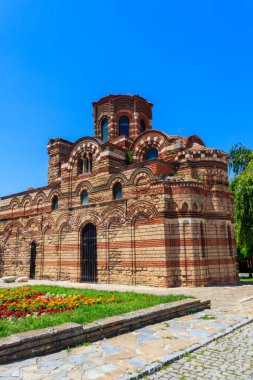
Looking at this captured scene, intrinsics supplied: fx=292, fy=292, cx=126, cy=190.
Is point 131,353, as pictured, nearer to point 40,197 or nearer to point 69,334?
point 69,334

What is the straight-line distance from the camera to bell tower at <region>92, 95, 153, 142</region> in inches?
904

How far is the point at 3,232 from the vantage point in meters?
23.2

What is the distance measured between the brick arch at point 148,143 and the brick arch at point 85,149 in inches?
95.4

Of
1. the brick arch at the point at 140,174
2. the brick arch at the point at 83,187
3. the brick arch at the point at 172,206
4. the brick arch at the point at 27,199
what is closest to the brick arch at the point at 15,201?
the brick arch at the point at 27,199

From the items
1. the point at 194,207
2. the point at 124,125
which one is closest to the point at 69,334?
the point at 194,207

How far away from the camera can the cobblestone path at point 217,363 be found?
159 inches

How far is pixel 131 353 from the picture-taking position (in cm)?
489

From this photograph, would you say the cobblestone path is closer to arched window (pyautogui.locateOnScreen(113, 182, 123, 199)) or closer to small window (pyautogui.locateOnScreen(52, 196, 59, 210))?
arched window (pyautogui.locateOnScreen(113, 182, 123, 199))

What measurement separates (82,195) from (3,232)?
905 cm

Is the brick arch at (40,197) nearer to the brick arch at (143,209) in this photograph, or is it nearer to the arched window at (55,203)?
the arched window at (55,203)

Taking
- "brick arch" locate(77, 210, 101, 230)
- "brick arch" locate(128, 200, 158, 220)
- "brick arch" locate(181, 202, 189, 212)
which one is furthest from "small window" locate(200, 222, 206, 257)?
"brick arch" locate(77, 210, 101, 230)

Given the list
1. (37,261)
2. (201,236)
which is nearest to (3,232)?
(37,261)

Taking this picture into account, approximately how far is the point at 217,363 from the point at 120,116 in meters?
20.8

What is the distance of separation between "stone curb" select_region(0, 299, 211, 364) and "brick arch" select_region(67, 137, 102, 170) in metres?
12.5
